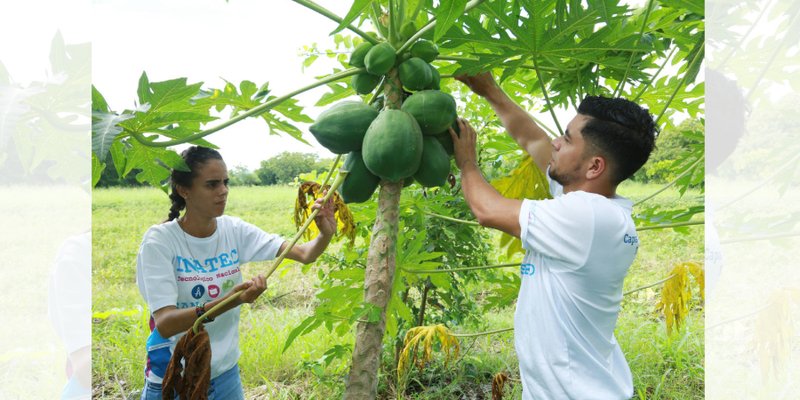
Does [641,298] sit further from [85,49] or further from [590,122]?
[85,49]

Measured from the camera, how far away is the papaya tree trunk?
4.86 feet

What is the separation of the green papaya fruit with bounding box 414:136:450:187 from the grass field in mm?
1600

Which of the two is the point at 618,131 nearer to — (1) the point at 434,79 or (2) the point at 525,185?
(1) the point at 434,79

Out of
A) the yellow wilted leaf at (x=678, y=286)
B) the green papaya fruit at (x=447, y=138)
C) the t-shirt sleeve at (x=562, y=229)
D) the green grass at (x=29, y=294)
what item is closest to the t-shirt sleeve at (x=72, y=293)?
the green grass at (x=29, y=294)

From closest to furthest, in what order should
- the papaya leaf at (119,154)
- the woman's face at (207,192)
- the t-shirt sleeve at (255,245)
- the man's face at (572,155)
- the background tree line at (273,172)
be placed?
the papaya leaf at (119,154), the man's face at (572,155), the woman's face at (207,192), the t-shirt sleeve at (255,245), the background tree line at (273,172)

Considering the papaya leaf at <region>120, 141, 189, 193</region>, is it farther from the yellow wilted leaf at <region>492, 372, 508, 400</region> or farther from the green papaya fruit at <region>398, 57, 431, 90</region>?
the yellow wilted leaf at <region>492, 372, 508, 400</region>

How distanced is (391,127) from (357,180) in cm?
21

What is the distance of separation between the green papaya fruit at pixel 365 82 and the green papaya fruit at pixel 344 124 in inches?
2.5

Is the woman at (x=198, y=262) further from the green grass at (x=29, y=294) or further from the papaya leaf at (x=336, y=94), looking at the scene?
the green grass at (x=29, y=294)

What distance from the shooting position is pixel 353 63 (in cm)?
160

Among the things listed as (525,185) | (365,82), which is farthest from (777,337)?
(525,185)

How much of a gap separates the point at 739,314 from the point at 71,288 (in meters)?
0.99

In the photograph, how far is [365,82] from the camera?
1600 millimetres

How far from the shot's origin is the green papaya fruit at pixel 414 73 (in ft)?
4.91
